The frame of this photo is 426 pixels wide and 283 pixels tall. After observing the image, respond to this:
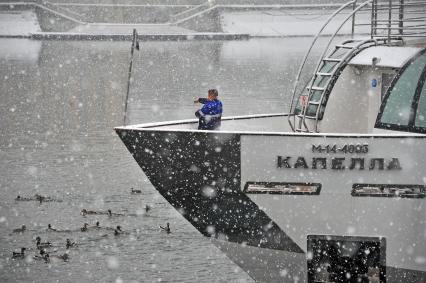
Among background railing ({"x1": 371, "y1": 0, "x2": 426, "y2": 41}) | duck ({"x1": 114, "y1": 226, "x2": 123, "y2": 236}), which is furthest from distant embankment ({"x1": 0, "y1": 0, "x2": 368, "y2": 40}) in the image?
background railing ({"x1": 371, "y1": 0, "x2": 426, "y2": 41})

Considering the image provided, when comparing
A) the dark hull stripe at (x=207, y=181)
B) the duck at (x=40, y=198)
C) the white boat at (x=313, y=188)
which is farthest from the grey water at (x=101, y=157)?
the white boat at (x=313, y=188)

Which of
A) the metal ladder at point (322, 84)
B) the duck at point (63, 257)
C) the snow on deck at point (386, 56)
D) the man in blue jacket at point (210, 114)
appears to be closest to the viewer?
the snow on deck at point (386, 56)

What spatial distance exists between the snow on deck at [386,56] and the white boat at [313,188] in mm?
36

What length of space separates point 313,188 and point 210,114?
2.19 m

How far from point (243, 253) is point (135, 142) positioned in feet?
7.34

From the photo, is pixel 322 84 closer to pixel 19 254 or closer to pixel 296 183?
pixel 296 183

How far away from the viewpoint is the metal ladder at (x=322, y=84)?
1518 centimetres

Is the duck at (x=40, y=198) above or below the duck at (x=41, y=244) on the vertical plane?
above

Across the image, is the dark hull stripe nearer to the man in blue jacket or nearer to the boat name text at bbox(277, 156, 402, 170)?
the boat name text at bbox(277, 156, 402, 170)

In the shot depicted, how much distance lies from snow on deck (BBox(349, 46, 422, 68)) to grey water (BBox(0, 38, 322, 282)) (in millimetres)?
3959

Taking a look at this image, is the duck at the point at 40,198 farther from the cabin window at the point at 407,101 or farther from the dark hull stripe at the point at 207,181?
the cabin window at the point at 407,101

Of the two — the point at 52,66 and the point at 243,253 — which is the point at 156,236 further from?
the point at 52,66

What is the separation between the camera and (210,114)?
15.1 meters

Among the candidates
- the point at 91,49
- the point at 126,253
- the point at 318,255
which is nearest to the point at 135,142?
the point at 318,255
